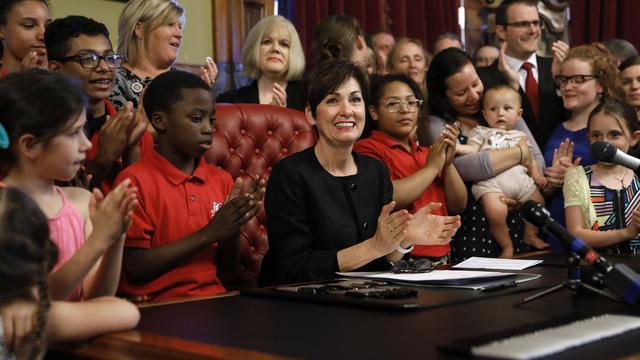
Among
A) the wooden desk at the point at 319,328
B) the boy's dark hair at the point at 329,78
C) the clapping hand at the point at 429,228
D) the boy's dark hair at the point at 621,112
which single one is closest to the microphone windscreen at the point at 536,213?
the wooden desk at the point at 319,328

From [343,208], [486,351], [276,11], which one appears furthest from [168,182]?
[276,11]

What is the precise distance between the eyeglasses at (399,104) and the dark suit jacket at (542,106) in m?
0.98

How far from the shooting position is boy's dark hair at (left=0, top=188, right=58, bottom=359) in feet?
5.24

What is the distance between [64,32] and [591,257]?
193 centimetres

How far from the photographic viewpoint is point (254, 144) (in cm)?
329

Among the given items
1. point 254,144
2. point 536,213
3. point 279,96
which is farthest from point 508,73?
point 536,213

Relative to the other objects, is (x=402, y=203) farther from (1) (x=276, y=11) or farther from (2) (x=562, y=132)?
(1) (x=276, y=11)

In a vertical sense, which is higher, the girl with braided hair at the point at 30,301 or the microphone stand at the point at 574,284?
the girl with braided hair at the point at 30,301

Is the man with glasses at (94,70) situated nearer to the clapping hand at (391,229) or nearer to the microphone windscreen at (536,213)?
the clapping hand at (391,229)

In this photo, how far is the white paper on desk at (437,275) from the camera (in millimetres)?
2238

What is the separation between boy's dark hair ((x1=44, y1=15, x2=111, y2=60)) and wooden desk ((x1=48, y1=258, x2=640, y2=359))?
1.28m

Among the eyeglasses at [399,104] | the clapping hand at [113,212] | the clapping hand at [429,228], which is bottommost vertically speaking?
the clapping hand at [429,228]

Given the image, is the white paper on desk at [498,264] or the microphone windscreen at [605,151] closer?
the microphone windscreen at [605,151]

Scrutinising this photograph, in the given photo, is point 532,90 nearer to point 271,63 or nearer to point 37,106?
point 271,63
